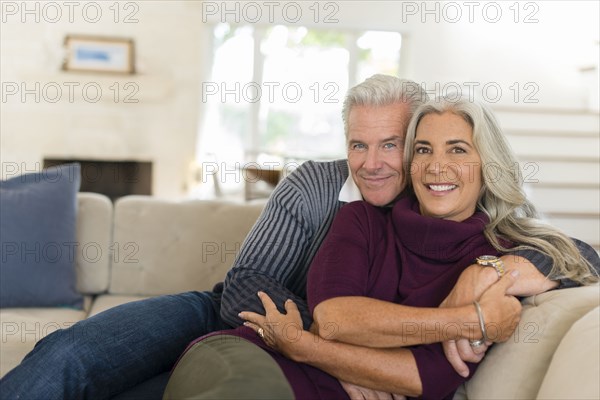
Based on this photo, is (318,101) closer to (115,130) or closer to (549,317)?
(115,130)

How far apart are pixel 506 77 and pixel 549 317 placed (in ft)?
21.8

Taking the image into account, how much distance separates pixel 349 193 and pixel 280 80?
5.84 metres

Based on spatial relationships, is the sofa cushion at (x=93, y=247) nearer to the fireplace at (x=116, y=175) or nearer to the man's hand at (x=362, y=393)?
the man's hand at (x=362, y=393)

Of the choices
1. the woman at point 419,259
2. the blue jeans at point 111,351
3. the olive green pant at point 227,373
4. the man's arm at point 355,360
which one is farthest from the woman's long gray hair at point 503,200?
the blue jeans at point 111,351

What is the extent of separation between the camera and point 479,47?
25.2ft

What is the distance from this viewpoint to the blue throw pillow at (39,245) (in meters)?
2.49

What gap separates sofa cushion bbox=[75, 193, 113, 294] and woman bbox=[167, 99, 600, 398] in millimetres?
1110

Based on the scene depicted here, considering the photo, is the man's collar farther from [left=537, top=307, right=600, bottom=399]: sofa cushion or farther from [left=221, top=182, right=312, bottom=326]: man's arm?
[left=537, top=307, right=600, bottom=399]: sofa cushion

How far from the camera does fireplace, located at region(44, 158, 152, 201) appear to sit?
7.29 metres

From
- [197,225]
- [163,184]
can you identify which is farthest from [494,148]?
[163,184]

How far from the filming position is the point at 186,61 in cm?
740

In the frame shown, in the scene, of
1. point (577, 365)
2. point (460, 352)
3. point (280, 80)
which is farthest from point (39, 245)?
point (280, 80)

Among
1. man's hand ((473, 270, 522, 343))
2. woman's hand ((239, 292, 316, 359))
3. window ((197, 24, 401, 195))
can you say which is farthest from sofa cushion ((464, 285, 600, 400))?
window ((197, 24, 401, 195))

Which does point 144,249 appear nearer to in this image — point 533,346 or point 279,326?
point 279,326
